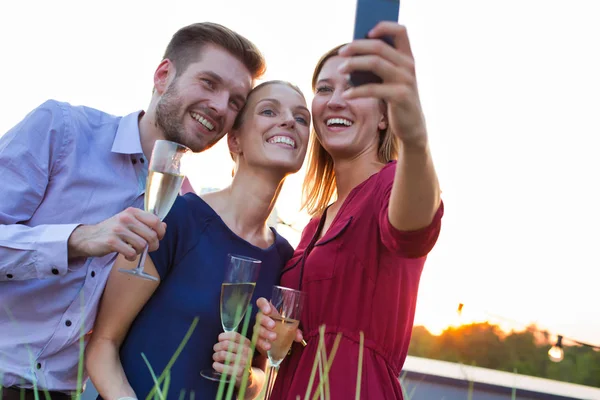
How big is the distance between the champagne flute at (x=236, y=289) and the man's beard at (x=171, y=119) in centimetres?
101

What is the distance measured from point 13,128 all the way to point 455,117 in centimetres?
562

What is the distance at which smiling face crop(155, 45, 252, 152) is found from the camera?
2.78m

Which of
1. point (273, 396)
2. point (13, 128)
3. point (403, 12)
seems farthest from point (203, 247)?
point (403, 12)

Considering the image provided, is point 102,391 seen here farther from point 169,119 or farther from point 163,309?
point 169,119

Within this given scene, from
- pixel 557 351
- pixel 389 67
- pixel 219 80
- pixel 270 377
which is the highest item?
pixel 219 80

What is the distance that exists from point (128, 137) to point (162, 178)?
832mm

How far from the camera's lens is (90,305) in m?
2.25

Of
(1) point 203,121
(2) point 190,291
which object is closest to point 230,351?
(2) point 190,291

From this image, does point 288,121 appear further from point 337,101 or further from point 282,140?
point 337,101

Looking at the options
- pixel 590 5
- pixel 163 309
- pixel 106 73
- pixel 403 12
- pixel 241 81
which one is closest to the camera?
pixel 403 12

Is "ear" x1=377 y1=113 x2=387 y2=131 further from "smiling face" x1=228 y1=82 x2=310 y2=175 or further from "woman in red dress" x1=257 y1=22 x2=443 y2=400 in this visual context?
"smiling face" x1=228 y1=82 x2=310 y2=175

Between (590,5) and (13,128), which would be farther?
(590,5)

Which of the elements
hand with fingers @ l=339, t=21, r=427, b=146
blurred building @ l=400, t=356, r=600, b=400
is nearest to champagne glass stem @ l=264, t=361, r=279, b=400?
hand with fingers @ l=339, t=21, r=427, b=146

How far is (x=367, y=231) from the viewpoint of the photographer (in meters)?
2.09
